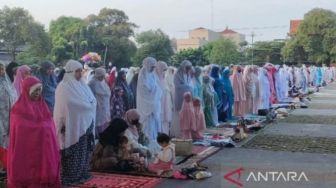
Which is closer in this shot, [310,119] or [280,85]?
[310,119]

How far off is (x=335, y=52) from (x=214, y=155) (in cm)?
4759

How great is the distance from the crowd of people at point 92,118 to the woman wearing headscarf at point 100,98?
0.01 m

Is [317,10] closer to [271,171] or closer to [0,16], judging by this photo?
[0,16]

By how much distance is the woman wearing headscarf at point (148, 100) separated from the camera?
26.5 ft

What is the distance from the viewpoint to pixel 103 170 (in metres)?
6.39

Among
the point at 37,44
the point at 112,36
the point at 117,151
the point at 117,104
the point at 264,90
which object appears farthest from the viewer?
the point at 112,36

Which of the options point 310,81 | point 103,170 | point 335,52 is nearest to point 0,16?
point 310,81

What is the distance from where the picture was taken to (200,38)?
106 m

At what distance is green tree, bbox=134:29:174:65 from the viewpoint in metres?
43.2

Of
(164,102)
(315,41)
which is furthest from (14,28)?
(164,102)

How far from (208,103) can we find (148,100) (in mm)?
3250

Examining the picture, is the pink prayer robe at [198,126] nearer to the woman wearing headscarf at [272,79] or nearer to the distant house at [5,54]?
the woman wearing headscarf at [272,79]

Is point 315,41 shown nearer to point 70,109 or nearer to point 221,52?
point 221,52

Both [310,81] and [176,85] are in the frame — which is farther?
[310,81]
